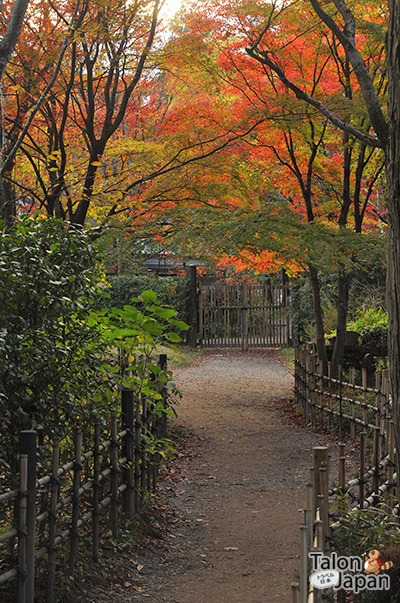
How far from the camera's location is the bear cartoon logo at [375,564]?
3215 mm

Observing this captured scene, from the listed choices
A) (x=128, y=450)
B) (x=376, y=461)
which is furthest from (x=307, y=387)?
(x=376, y=461)

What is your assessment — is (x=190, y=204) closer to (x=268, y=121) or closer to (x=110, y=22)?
(x=268, y=121)

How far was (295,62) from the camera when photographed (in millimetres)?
A: 10047

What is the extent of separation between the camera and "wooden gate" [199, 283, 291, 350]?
2131cm

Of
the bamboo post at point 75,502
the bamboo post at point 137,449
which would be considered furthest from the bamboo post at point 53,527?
the bamboo post at point 137,449

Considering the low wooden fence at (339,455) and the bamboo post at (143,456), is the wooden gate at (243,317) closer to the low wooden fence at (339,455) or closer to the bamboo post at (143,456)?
the low wooden fence at (339,455)

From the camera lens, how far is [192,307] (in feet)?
68.7

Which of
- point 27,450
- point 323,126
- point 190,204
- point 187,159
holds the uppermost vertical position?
point 323,126

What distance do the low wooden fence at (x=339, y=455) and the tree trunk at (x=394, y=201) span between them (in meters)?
0.58

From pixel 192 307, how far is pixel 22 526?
1747cm

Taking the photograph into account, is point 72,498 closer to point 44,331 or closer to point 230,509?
point 44,331

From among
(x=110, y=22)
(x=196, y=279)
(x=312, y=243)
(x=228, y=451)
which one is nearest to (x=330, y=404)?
(x=228, y=451)

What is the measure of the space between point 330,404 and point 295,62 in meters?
5.19

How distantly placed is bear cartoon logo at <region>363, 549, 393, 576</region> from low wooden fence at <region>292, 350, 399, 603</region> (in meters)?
0.20
